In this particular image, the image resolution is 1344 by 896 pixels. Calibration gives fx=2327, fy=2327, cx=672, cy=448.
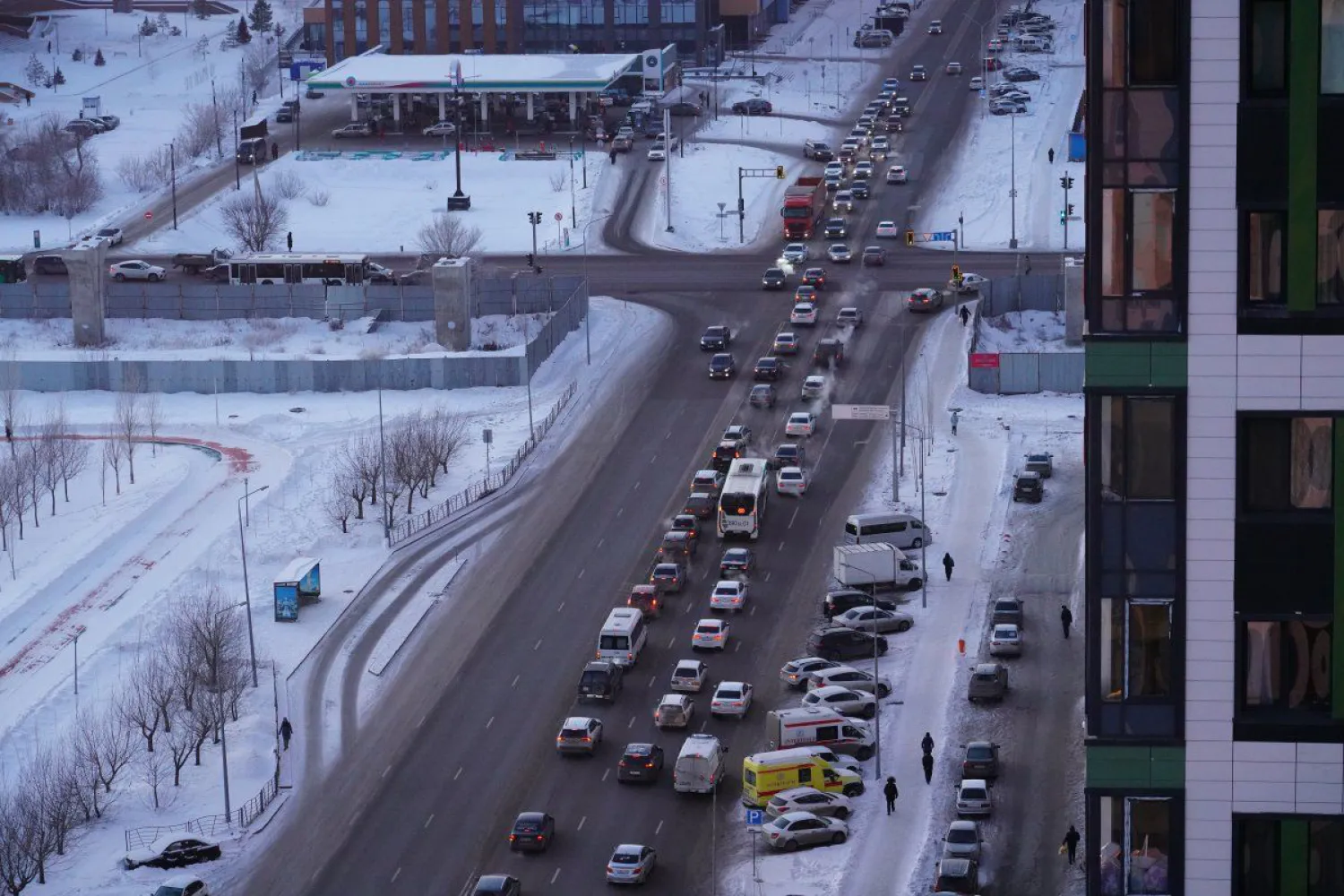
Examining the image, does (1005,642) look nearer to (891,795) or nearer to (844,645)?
(844,645)

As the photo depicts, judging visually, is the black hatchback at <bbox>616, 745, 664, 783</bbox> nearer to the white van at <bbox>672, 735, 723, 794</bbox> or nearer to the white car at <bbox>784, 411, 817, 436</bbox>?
the white van at <bbox>672, 735, 723, 794</bbox>

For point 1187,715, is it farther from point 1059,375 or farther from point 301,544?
point 1059,375

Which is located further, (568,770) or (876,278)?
(876,278)

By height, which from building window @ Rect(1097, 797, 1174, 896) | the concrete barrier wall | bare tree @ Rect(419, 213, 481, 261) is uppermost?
building window @ Rect(1097, 797, 1174, 896)

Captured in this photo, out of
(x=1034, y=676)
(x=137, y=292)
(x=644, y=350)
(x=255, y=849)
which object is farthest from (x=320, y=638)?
(x=137, y=292)

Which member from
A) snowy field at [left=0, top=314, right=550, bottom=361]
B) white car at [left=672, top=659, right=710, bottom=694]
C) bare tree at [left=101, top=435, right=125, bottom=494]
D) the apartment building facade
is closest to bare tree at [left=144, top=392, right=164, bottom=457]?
bare tree at [left=101, top=435, right=125, bottom=494]

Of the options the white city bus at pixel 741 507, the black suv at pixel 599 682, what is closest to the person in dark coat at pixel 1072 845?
the black suv at pixel 599 682
